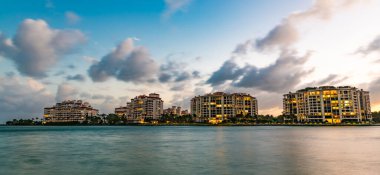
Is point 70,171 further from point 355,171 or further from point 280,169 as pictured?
point 355,171

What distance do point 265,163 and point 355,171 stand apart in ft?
28.3

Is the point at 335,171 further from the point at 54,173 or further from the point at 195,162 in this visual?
the point at 54,173

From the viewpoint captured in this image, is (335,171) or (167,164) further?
(167,164)

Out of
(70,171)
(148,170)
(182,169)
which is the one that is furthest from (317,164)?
(70,171)

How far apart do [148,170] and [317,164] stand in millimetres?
17530

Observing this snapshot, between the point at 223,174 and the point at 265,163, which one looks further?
the point at 265,163

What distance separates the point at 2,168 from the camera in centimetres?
3150

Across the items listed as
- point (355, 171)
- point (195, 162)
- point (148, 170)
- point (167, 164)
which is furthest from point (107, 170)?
point (355, 171)

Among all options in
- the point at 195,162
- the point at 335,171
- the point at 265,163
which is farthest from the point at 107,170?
the point at 335,171

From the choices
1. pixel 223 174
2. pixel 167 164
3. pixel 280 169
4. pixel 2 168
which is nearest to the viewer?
pixel 223 174

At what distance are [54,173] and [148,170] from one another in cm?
860

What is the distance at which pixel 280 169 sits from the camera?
28859 millimetres

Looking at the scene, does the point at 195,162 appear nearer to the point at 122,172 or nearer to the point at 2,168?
the point at 122,172

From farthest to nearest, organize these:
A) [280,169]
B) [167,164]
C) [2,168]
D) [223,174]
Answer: [167,164] → [2,168] → [280,169] → [223,174]
